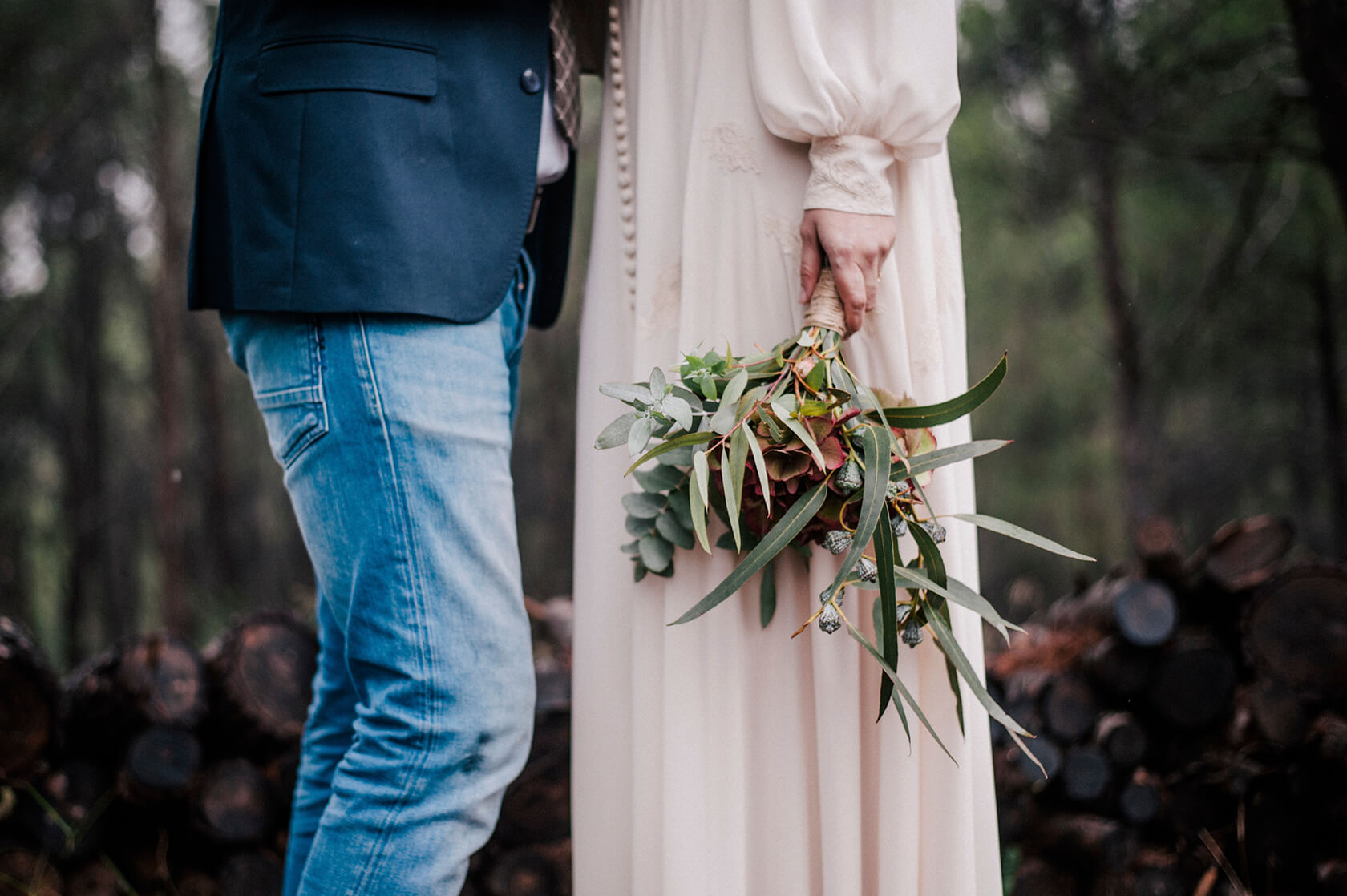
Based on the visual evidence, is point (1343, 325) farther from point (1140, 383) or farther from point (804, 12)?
point (804, 12)

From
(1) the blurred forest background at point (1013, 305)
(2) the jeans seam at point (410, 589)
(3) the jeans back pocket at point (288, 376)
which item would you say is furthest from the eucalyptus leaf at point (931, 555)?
(1) the blurred forest background at point (1013, 305)

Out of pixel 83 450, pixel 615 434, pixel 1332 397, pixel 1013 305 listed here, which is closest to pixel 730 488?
pixel 615 434

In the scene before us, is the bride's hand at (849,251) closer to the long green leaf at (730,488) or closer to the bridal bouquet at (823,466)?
the bridal bouquet at (823,466)

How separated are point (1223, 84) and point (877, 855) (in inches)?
165

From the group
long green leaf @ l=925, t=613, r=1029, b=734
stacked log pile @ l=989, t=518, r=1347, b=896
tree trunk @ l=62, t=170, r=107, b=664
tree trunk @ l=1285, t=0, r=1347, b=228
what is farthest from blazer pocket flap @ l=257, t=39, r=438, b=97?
tree trunk @ l=62, t=170, r=107, b=664

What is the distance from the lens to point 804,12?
36.7 inches

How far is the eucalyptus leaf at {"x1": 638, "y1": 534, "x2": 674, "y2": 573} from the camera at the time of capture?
979 mm

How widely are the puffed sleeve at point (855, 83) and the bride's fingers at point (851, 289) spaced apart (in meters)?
0.07

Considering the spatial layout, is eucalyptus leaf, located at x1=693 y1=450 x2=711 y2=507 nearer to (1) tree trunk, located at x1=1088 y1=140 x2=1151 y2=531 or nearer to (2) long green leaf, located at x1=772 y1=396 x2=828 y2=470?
(2) long green leaf, located at x1=772 y1=396 x2=828 y2=470

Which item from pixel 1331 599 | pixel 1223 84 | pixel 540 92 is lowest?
pixel 1331 599

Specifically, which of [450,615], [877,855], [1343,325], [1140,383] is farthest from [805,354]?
[1343,325]

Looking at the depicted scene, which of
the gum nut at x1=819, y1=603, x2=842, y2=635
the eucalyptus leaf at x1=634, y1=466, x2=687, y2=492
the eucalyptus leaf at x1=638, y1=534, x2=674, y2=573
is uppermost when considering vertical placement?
the eucalyptus leaf at x1=634, y1=466, x2=687, y2=492

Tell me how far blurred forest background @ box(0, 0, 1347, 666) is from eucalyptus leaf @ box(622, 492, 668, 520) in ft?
5.48

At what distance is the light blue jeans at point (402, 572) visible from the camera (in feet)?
→ 2.75
